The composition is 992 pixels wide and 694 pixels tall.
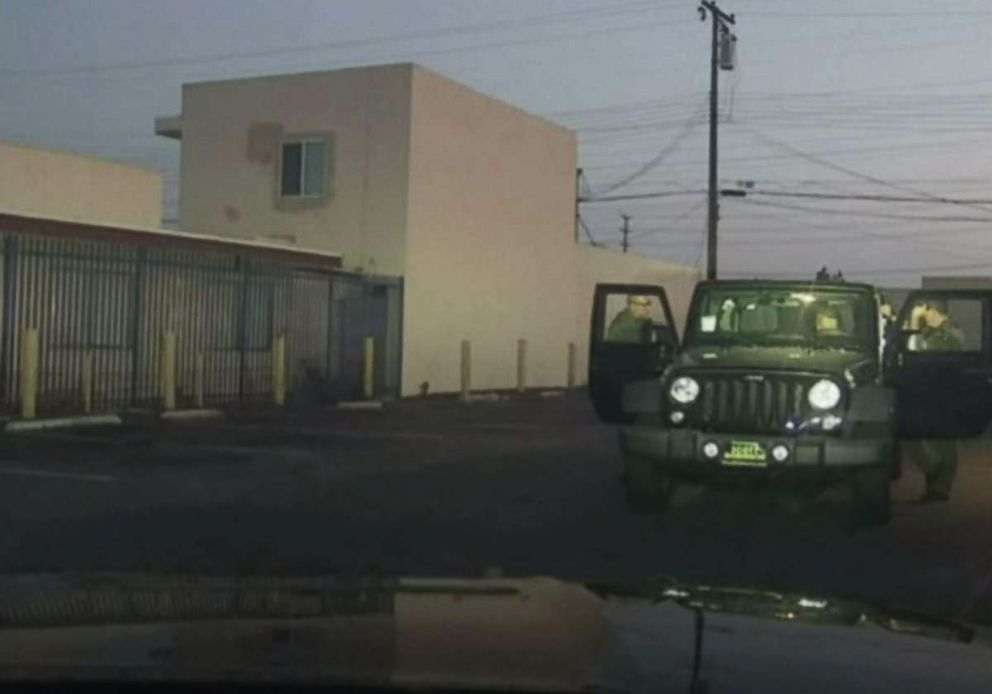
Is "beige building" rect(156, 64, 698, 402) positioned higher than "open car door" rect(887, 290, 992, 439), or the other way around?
"beige building" rect(156, 64, 698, 402)

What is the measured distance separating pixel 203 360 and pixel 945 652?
24387 millimetres

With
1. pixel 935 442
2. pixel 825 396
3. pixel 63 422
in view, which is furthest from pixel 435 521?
pixel 63 422

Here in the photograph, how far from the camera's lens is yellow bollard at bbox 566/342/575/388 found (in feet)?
139

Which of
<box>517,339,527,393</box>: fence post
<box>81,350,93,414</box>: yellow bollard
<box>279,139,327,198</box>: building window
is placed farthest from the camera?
<box>517,339,527,393</box>: fence post

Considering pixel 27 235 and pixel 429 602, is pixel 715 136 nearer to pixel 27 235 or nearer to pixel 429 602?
pixel 27 235

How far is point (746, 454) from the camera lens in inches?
527

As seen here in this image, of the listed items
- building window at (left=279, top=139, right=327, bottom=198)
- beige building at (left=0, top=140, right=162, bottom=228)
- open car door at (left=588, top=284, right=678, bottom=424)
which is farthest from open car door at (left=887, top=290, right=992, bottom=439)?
building window at (left=279, top=139, right=327, bottom=198)

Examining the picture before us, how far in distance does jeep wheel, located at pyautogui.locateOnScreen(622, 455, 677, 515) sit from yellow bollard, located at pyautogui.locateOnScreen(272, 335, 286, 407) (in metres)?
15.4

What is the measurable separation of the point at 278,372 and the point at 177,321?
2.63m

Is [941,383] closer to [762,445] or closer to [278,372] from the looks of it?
[762,445]

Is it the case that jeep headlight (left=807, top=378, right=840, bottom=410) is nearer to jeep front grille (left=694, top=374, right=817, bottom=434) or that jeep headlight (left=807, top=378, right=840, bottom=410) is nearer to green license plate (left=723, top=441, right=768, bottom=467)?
jeep front grille (left=694, top=374, right=817, bottom=434)

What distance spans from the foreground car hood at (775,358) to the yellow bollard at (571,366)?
27.7 meters

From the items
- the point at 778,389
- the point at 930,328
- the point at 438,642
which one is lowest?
the point at 438,642

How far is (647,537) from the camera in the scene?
1302cm
